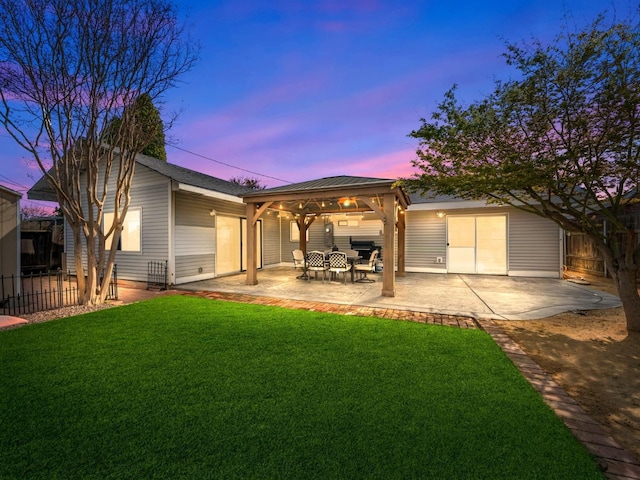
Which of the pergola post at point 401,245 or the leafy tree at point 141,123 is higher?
the leafy tree at point 141,123

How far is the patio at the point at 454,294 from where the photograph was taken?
5598mm

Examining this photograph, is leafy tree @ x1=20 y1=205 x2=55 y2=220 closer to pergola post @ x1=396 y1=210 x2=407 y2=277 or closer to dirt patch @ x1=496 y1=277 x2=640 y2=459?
pergola post @ x1=396 y1=210 x2=407 y2=277

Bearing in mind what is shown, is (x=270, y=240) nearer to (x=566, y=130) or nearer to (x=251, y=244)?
(x=251, y=244)

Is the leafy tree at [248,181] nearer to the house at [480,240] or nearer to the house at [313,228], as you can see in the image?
the house at [313,228]

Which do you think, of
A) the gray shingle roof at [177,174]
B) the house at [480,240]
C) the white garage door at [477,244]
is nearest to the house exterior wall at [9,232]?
the gray shingle roof at [177,174]

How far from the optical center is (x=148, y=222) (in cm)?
870

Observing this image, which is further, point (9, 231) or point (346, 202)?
point (346, 202)

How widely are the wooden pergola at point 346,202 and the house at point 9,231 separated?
16.8 feet

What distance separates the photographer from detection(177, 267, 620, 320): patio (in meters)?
5.60

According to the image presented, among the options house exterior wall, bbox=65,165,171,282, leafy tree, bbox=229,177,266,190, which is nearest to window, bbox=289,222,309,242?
house exterior wall, bbox=65,165,171,282

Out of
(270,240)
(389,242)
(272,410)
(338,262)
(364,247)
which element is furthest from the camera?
(270,240)

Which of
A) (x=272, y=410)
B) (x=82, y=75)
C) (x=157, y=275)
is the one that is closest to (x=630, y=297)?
(x=272, y=410)

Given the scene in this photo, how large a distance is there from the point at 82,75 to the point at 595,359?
31.1 ft

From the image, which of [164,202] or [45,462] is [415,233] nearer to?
[164,202]
